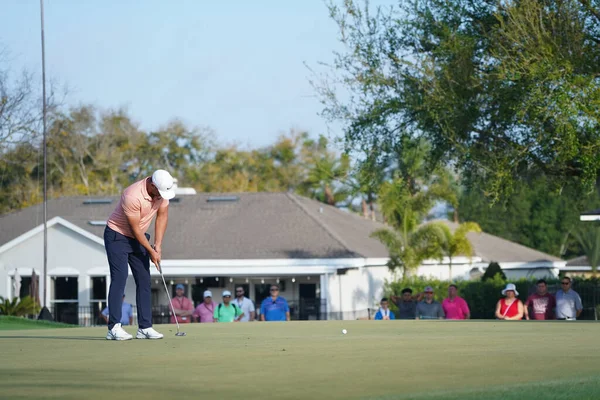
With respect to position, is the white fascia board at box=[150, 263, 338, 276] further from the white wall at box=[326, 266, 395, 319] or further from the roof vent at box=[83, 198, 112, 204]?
the roof vent at box=[83, 198, 112, 204]

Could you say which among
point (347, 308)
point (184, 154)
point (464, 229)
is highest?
point (184, 154)

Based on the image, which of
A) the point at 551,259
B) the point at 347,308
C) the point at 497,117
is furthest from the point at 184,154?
the point at 497,117

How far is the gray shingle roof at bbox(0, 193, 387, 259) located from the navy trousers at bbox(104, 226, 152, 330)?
2797 cm

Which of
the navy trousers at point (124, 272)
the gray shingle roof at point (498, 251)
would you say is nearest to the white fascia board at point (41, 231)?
the gray shingle roof at point (498, 251)

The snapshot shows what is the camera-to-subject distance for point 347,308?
3897cm

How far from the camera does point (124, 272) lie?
372 inches

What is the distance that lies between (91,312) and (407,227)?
40.9ft

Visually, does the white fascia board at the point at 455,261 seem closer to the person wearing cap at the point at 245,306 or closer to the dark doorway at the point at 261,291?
the dark doorway at the point at 261,291

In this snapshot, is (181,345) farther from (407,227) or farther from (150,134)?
(150,134)

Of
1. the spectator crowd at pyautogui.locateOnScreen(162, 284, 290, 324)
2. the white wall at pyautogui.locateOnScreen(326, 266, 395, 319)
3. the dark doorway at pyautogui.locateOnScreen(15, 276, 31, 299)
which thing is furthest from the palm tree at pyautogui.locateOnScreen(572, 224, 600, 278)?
the spectator crowd at pyautogui.locateOnScreen(162, 284, 290, 324)

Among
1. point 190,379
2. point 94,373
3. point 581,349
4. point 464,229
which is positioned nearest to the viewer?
point 190,379

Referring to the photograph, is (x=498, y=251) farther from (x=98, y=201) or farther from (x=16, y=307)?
(x=16, y=307)

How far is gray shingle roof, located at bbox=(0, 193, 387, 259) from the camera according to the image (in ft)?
126

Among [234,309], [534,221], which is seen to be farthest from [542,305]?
[534,221]
